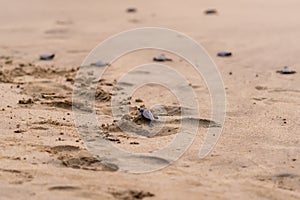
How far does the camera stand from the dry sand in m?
2.41

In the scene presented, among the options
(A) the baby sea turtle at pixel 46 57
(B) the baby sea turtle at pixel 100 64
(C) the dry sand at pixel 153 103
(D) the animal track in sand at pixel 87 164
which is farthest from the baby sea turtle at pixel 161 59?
(D) the animal track in sand at pixel 87 164

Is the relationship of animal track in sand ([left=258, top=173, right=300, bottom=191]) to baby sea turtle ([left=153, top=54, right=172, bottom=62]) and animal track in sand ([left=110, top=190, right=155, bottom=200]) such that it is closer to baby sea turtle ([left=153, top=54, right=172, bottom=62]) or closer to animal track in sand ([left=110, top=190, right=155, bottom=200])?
animal track in sand ([left=110, top=190, right=155, bottom=200])

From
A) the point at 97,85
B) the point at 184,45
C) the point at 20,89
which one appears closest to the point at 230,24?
the point at 184,45

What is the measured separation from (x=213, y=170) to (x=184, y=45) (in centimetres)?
268

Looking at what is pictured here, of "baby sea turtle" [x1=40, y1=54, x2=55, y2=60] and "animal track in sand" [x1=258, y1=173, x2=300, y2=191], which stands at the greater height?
"baby sea turtle" [x1=40, y1=54, x2=55, y2=60]

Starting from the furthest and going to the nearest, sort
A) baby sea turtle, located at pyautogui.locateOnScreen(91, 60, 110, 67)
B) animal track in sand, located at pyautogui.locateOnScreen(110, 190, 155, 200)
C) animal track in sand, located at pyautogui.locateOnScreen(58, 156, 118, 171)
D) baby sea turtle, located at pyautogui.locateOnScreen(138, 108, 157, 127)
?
baby sea turtle, located at pyautogui.locateOnScreen(91, 60, 110, 67) < baby sea turtle, located at pyautogui.locateOnScreen(138, 108, 157, 127) < animal track in sand, located at pyautogui.locateOnScreen(58, 156, 118, 171) < animal track in sand, located at pyautogui.locateOnScreen(110, 190, 155, 200)

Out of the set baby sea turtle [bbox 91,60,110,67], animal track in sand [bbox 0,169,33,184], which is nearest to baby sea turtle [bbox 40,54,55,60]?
baby sea turtle [bbox 91,60,110,67]

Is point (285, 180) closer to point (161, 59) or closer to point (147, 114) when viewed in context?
point (147, 114)

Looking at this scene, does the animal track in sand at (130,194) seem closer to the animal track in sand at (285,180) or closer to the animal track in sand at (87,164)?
the animal track in sand at (87,164)

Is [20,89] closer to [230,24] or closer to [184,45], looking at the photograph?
[184,45]

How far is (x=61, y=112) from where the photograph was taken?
3.34 metres

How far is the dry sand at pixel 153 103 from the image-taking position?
241cm

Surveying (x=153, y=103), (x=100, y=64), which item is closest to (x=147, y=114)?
(x=153, y=103)

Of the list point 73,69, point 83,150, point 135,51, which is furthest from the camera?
point 135,51
